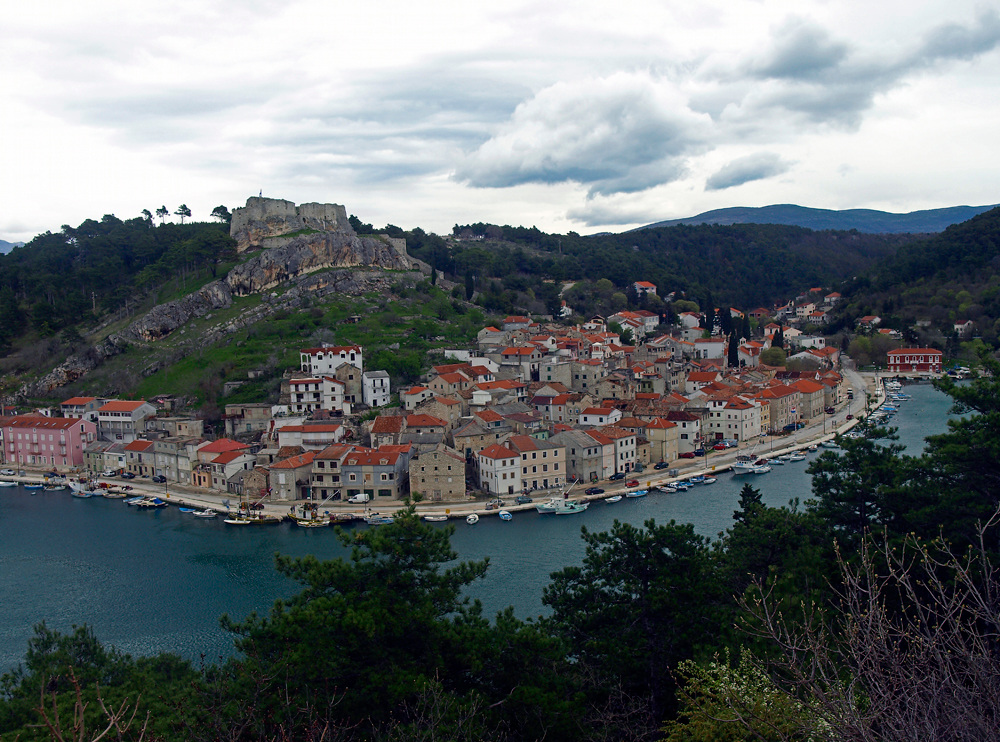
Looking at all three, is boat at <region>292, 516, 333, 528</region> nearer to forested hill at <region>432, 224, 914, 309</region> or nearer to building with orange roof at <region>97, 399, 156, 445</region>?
building with orange roof at <region>97, 399, 156, 445</region>

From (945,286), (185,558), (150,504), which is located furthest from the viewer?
(945,286)

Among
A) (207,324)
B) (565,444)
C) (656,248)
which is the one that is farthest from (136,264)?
(656,248)

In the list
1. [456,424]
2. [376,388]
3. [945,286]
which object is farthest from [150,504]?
[945,286]

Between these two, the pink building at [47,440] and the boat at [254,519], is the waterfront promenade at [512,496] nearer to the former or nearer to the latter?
the boat at [254,519]

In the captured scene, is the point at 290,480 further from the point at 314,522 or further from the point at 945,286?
the point at 945,286

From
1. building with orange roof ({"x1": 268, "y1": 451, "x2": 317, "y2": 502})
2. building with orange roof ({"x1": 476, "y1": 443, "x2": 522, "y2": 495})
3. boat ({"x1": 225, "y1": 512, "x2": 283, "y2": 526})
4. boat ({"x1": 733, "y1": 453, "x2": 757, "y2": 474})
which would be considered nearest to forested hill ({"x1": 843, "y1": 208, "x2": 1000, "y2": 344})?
boat ({"x1": 733, "y1": 453, "x2": 757, "y2": 474})

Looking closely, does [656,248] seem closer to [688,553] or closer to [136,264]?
[136,264]
